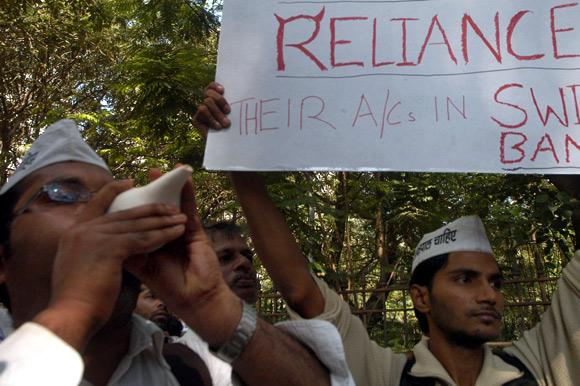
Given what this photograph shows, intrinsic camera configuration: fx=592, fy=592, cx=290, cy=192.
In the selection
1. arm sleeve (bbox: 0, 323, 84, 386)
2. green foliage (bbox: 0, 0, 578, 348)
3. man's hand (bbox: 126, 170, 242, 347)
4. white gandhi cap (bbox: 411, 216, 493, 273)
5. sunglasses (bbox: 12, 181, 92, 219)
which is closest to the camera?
arm sleeve (bbox: 0, 323, 84, 386)

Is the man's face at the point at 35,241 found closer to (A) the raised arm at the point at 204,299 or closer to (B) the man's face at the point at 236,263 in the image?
(A) the raised arm at the point at 204,299

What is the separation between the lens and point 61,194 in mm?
1106

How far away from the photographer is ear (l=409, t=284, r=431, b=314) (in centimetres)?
219

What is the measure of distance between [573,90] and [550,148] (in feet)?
0.69

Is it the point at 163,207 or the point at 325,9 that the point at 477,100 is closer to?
the point at 325,9

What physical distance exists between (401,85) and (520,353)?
962 millimetres

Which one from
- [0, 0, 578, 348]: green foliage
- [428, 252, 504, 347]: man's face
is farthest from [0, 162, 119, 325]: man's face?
[0, 0, 578, 348]: green foliage

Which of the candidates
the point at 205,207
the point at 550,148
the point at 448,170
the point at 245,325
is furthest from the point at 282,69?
the point at 205,207

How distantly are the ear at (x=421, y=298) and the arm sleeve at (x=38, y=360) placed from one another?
158 cm

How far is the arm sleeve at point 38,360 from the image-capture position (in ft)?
2.62

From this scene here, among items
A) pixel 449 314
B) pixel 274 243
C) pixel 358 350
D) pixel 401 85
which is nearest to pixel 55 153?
pixel 274 243

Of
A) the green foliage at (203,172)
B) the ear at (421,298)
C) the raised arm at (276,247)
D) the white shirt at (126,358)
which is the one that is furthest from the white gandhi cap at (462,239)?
the white shirt at (126,358)

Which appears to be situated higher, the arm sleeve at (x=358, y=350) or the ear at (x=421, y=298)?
the ear at (x=421, y=298)

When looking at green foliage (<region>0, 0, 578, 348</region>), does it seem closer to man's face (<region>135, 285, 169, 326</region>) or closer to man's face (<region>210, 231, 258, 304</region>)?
man's face (<region>135, 285, 169, 326</region>)
